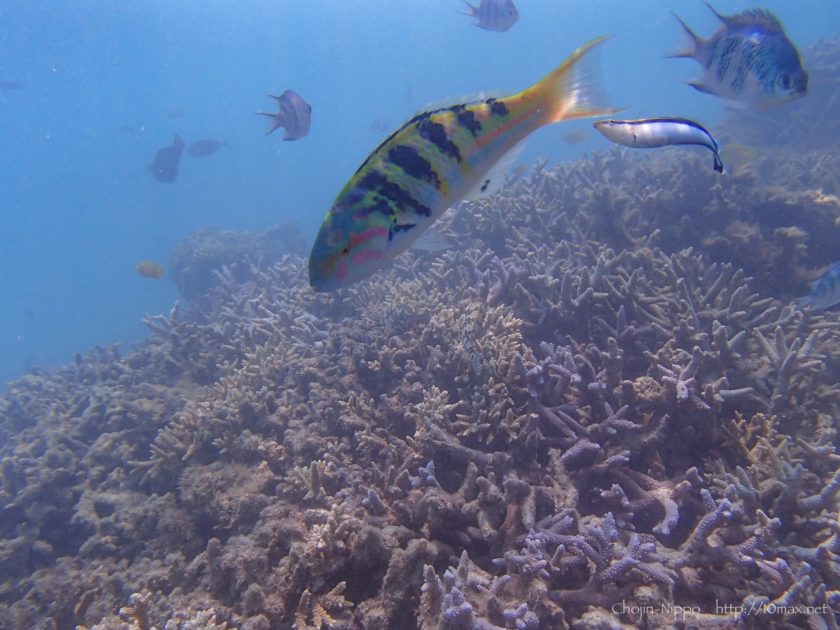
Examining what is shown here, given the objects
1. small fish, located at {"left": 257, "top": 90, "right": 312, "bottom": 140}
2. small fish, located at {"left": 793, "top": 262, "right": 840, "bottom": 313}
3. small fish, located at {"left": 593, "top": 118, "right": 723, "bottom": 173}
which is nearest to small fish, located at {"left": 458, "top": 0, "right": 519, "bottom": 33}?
small fish, located at {"left": 257, "top": 90, "right": 312, "bottom": 140}

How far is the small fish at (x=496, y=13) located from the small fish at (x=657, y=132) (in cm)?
596

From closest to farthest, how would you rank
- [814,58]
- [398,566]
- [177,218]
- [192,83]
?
1. [398,566]
2. [814,58]
3. [177,218]
4. [192,83]

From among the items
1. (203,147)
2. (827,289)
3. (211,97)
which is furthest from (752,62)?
(211,97)

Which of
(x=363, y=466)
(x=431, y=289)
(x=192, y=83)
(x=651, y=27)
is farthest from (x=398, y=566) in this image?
(x=651, y=27)

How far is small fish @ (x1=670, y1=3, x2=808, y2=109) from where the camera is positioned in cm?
301

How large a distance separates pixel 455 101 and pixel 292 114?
527 cm

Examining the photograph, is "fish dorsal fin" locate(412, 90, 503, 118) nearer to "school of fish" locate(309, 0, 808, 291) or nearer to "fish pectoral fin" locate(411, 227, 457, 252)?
"school of fish" locate(309, 0, 808, 291)

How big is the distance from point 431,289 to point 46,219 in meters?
134

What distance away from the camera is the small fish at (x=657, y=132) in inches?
76.8

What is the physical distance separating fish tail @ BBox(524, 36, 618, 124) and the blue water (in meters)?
0.08

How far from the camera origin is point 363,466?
368 centimetres

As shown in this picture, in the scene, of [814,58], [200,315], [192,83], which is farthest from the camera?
[192,83]

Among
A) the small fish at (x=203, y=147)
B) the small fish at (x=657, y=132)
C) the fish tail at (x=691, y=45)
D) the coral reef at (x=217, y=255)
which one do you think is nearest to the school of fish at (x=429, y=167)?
the small fish at (x=657, y=132)

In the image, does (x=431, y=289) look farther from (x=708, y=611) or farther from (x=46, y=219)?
(x=46, y=219)
